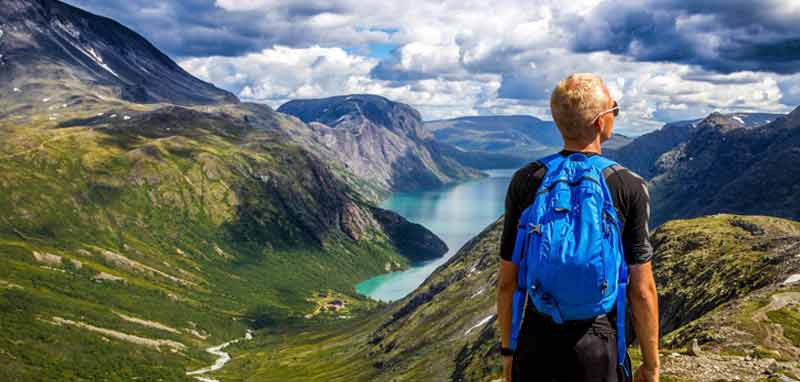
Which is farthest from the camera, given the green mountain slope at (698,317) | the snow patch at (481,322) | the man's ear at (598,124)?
the snow patch at (481,322)

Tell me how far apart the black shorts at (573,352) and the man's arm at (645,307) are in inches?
17.9

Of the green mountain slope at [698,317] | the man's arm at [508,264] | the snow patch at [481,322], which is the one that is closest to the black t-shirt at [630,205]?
the man's arm at [508,264]

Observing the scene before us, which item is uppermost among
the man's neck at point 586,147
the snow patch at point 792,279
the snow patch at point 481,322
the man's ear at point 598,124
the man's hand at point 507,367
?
the man's ear at point 598,124

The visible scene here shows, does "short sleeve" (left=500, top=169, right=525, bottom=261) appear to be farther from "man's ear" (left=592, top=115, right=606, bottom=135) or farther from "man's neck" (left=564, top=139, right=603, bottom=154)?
"man's ear" (left=592, top=115, right=606, bottom=135)

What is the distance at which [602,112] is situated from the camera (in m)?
10.4

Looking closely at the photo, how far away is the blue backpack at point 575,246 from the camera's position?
9414mm

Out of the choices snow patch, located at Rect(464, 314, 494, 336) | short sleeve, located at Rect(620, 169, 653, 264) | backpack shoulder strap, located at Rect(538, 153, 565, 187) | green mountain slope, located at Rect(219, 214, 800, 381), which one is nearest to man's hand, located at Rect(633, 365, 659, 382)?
short sleeve, located at Rect(620, 169, 653, 264)

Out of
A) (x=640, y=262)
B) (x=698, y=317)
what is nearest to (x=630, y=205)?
(x=640, y=262)

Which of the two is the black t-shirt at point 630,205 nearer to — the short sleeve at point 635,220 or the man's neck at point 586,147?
the short sleeve at point 635,220

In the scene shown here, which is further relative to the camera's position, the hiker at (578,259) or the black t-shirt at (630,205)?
the black t-shirt at (630,205)

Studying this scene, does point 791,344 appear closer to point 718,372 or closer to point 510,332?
point 718,372

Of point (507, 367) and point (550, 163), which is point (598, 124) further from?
point (507, 367)

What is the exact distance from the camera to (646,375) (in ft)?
34.1

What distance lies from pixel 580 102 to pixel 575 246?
2467 mm
